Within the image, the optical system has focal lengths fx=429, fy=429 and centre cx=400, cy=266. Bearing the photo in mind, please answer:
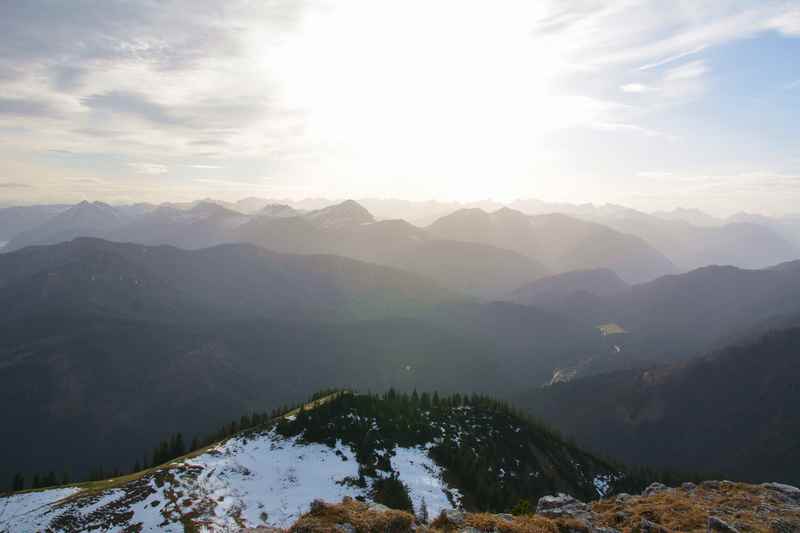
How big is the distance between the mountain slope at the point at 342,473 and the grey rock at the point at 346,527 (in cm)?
3552

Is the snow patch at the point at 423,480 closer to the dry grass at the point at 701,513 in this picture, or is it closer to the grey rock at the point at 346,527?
the dry grass at the point at 701,513

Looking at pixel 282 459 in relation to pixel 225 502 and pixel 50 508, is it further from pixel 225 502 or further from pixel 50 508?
pixel 50 508

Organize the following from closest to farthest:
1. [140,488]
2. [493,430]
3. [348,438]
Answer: [140,488], [348,438], [493,430]

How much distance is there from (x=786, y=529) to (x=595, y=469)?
11194cm

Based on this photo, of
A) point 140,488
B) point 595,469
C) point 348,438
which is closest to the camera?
point 140,488

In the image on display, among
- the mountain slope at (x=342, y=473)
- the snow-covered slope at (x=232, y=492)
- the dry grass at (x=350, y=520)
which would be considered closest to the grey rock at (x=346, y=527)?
the dry grass at (x=350, y=520)

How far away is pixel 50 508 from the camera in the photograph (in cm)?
5269

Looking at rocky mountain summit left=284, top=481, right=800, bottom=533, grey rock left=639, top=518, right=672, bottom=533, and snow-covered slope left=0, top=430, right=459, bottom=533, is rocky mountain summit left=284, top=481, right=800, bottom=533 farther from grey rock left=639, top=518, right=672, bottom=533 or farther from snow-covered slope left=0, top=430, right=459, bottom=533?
snow-covered slope left=0, top=430, right=459, bottom=533

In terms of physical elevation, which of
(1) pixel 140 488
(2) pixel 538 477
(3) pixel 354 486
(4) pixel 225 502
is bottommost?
(2) pixel 538 477

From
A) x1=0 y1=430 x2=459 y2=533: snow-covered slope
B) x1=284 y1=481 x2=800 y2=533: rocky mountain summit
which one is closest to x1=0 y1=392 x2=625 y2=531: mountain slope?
x1=0 y1=430 x2=459 y2=533: snow-covered slope

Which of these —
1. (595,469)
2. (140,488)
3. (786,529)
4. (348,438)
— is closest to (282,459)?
(348,438)

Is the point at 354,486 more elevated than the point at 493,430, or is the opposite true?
the point at 354,486

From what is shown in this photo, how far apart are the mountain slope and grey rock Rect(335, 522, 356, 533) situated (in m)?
35.5

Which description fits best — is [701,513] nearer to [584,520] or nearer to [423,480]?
[584,520]
